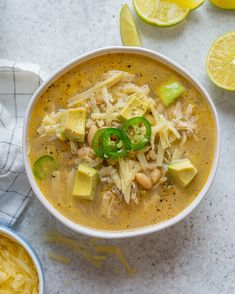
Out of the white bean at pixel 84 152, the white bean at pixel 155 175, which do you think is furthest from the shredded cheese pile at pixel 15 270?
the white bean at pixel 155 175

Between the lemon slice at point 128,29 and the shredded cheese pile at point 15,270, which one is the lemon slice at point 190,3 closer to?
the lemon slice at point 128,29

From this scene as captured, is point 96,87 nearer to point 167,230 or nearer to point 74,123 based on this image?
point 74,123

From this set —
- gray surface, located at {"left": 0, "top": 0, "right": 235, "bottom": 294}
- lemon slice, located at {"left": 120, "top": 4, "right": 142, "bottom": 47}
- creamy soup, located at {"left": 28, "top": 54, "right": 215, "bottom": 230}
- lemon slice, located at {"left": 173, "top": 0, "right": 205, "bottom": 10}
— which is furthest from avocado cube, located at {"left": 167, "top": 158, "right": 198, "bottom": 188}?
lemon slice, located at {"left": 173, "top": 0, "right": 205, "bottom": 10}

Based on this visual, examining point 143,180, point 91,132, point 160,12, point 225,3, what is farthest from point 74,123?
point 225,3

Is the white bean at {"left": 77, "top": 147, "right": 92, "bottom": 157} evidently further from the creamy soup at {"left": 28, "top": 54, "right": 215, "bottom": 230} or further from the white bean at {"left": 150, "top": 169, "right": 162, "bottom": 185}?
the white bean at {"left": 150, "top": 169, "right": 162, "bottom": 185}

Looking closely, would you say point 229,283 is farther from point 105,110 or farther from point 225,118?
point 105,110

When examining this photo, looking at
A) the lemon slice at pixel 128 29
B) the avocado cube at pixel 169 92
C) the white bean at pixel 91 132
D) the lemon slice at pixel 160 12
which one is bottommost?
the white bean at pixel 91 132

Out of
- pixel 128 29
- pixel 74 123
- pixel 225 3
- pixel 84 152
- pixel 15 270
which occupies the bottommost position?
pixel 15 270

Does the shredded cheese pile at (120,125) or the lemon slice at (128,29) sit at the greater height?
the lemon slice at (128,29)
